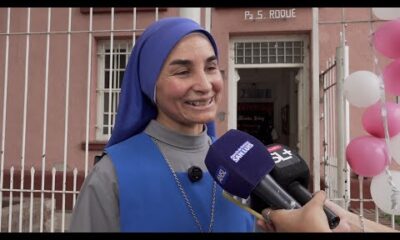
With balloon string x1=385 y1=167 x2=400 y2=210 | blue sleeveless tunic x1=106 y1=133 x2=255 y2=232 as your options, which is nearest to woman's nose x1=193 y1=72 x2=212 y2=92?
blue sleeveless tunic x1=106 y1=133 x2=255 y2=232

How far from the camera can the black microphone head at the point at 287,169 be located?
110cm

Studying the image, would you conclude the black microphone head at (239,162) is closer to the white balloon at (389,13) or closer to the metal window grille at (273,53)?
the white balloon at (389,13)

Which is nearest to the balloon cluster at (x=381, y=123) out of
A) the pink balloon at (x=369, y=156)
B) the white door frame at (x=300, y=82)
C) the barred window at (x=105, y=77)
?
the pink balloon at (x=369, y=156)

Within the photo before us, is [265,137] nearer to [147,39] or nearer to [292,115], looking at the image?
[292,115]

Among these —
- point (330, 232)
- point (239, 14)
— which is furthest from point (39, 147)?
point (330, 232)

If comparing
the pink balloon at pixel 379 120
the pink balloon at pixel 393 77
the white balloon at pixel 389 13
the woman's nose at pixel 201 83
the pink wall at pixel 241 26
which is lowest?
the pink balloon at pixel 379 120

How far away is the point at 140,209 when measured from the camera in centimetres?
122

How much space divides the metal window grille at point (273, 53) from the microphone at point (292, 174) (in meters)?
5.33

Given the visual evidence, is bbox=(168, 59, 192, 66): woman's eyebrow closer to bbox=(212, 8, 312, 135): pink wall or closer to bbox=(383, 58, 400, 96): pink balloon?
bbox=(383, 58, 400, 96): pink balloon

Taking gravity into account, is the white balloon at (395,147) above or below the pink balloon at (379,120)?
Result: below

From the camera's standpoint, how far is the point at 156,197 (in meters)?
1.24

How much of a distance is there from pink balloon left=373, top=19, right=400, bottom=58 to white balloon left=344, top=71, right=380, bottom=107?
0.55 ft

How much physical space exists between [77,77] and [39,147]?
1.18m
